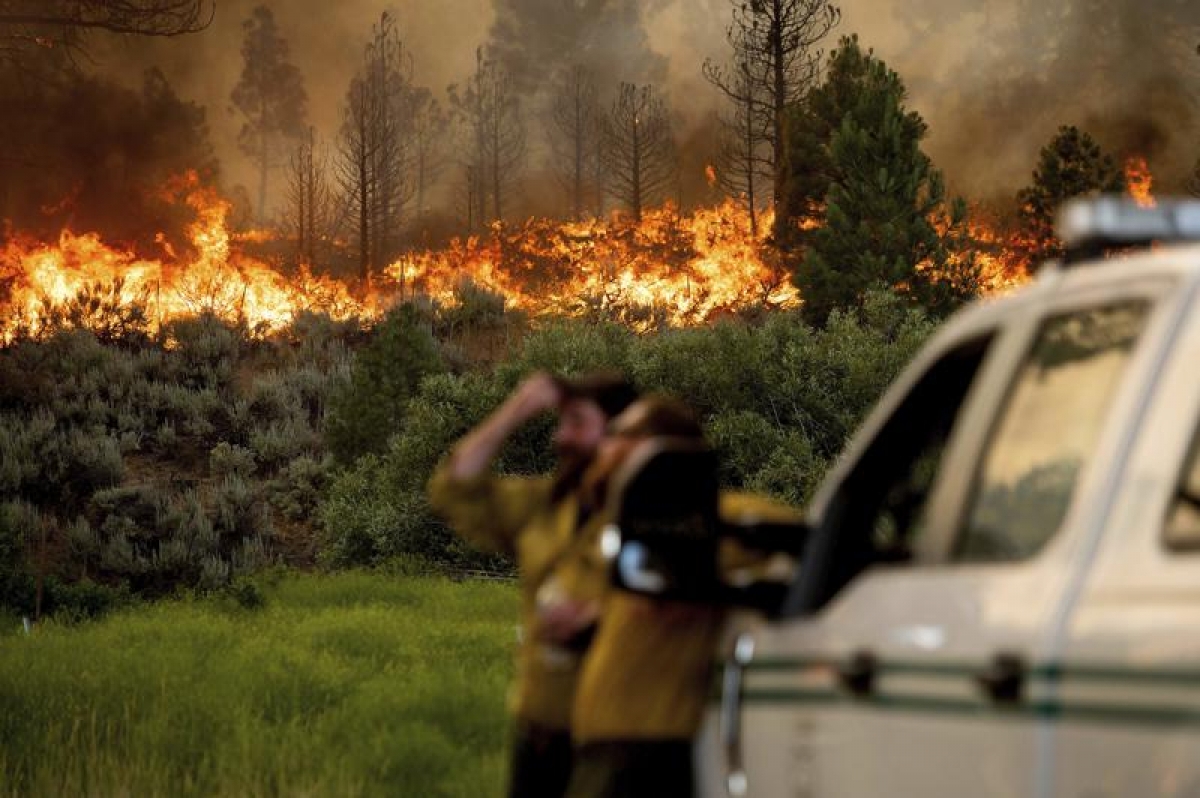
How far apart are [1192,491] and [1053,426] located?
1.55ft

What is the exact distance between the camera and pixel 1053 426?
283 cm

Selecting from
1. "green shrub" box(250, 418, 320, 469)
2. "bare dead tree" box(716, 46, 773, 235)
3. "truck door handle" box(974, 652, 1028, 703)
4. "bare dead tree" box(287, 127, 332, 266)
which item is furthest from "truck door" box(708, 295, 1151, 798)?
"bare dead tree" box(287, 127, 332, 266)

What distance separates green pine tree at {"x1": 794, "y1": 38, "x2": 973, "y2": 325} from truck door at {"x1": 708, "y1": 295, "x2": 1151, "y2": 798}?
113ft

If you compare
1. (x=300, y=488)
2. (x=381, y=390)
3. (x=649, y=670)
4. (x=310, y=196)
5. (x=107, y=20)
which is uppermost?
(x=310, y=196)

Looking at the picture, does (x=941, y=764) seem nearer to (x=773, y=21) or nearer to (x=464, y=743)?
(x=464, y=743)

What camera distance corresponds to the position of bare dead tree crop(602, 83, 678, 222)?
71062 millimetres

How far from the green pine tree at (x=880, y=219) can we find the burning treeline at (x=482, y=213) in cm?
28

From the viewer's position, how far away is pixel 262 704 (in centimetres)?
1310

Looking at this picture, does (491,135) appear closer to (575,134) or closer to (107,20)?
(575,134)

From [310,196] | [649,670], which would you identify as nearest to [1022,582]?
[649,670]

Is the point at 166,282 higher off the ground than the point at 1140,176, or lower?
lower

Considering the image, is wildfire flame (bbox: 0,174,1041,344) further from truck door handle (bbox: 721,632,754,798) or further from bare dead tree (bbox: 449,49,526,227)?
truck door handle (bbox: 721,632,754,798)

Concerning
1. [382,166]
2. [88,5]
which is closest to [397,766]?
[88,5]

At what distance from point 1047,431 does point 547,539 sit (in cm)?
225
